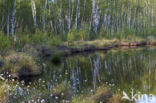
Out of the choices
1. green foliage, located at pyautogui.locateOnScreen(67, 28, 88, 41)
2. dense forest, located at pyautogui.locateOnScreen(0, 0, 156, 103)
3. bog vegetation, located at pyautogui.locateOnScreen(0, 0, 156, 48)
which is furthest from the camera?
→ green foliage, located at pyautogui.locateOnScreen(67, 28, 88, 41)

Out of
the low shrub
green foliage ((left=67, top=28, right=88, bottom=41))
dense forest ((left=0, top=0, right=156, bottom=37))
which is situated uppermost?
dense forest ((left=0, top=0, right=156, bottom=37))

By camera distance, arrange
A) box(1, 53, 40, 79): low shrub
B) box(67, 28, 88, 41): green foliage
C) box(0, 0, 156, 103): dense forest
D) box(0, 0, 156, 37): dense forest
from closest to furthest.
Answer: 1. box(0, 0, 156, 103): dense forest
2. box(1, 53, 40, 79): low shrub
3. box(0, 0, 156, 37): dense forest
4. box(67, 28, 88, 41): green foliage

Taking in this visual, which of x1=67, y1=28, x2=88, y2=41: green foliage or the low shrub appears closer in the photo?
the low shrub

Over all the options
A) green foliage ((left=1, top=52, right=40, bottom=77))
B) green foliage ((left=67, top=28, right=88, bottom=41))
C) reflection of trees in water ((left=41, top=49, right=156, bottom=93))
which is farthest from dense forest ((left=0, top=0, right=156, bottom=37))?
reflection of trees in water ((left=41, top=49, right=156, bottom=93))

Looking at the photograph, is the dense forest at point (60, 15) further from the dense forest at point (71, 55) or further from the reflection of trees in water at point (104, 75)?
the reflection of trees in water at point (104, 75)

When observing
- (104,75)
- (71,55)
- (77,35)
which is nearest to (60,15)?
(77,35)

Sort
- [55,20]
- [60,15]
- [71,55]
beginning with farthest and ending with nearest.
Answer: [60,15], [55,20], [71,55]

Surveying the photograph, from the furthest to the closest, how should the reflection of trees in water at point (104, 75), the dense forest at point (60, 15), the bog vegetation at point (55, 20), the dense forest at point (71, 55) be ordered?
the dense forest at point (60, 15), the bog vegetation at point (55, 20), the reflection of trees in water at point (104, 75), the dense forest at point (71, 55)

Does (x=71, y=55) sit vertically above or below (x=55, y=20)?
below

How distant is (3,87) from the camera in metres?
7.27

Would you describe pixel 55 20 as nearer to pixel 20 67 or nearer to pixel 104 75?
pixel 20 67

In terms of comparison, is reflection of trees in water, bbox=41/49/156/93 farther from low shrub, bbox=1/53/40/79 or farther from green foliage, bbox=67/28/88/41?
green foliage, bbox=67/28/88/41

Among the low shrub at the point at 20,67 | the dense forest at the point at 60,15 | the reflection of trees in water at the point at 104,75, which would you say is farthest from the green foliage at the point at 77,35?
the low shrub at the point at 20,67

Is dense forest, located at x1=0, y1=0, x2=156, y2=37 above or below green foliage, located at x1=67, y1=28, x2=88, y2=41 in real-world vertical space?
above
